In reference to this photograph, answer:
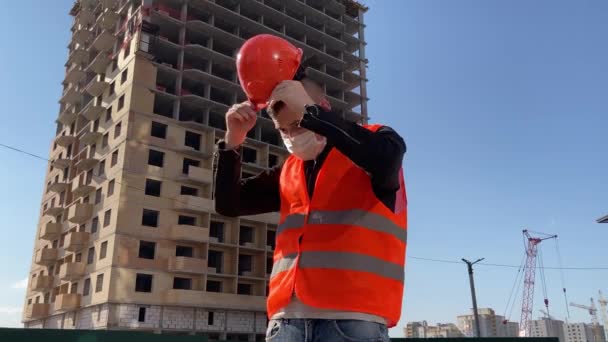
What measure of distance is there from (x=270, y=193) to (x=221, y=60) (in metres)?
48.2

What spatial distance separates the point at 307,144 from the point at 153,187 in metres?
42.1

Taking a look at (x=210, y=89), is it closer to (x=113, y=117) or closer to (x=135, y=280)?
(x=113, y=117)

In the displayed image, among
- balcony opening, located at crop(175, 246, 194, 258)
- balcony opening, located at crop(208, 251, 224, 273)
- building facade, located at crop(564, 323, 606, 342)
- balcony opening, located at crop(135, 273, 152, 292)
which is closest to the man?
balcony opening, located at crop(135, 273, 152, 292)

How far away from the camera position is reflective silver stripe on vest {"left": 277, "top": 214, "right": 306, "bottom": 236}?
2.35 meters

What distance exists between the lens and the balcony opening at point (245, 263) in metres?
46.9

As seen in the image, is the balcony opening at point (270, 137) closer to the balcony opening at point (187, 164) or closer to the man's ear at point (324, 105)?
the balcony opening at point (187, 164)

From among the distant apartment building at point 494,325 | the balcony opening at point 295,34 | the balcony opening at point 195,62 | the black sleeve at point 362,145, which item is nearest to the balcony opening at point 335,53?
the balcony opening at point 295,34

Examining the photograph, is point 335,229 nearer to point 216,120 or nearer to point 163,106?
point 163,106

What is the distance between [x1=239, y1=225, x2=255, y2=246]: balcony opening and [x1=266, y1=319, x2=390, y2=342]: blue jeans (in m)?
45.5

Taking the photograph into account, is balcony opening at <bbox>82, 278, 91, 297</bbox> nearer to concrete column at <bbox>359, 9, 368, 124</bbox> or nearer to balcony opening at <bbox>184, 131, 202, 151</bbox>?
balcony opening at <bbox>184, 131, 202, 151</bbox>

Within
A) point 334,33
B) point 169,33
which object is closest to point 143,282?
point 169,33

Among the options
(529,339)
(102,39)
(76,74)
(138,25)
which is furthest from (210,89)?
(529,339)

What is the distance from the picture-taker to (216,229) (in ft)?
150

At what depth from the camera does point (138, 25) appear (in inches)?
1838
